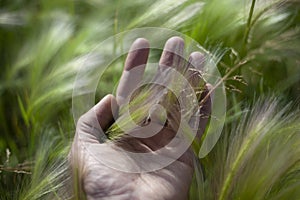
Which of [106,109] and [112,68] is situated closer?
[106,109]

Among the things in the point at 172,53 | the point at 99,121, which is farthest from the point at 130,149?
the point at 172,53

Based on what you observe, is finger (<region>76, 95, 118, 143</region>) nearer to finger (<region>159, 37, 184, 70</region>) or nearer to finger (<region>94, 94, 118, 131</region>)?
finger (<region>94, 94, 118, 131</region>)

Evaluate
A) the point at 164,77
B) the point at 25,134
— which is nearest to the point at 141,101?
the point at 164,77

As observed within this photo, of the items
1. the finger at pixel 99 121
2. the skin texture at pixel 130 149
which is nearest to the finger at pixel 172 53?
the skin texture at pixel 130 149

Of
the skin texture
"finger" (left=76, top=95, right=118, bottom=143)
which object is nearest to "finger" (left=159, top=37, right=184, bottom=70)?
the skin texture

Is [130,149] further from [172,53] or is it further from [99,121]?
[172,53]
